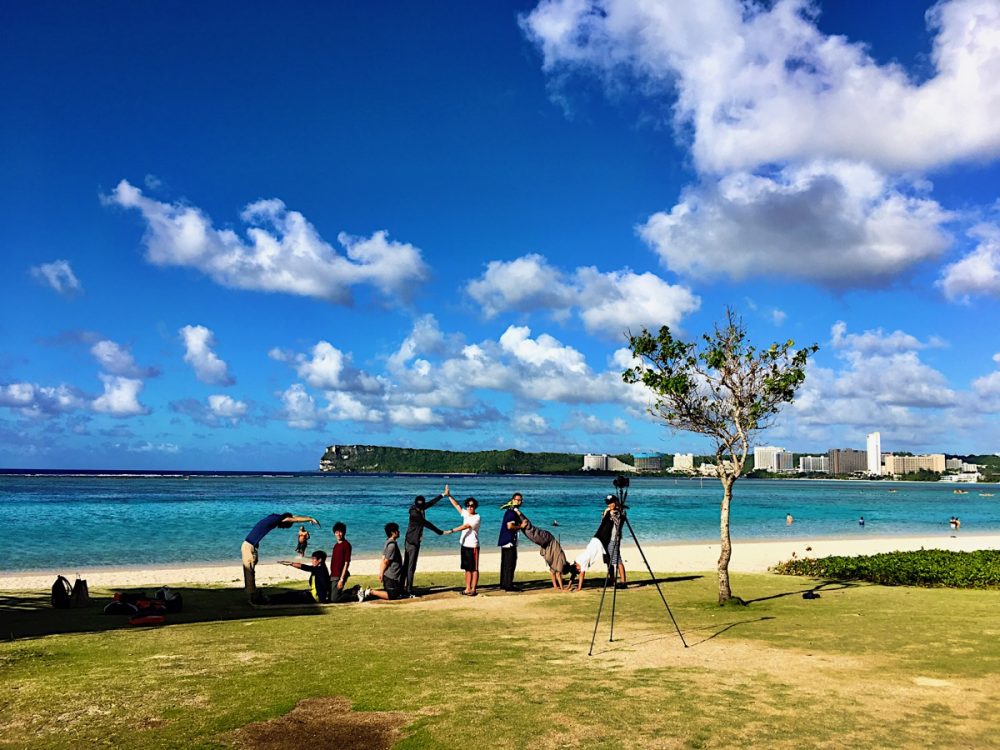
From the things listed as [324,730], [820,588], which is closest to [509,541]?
[820,588]

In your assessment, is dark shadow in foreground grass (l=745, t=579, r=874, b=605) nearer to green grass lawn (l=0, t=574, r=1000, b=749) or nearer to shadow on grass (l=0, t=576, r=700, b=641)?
green grass lawn (l=0, t=574, r=1000, b=749)

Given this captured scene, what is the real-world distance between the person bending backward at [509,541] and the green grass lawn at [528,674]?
2.19 meters

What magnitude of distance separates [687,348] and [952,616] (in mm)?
6590

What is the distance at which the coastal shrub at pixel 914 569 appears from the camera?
16547mm

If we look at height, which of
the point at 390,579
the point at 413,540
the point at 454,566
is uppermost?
the point at 413,540

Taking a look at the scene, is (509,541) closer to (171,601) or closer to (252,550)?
(252,550)

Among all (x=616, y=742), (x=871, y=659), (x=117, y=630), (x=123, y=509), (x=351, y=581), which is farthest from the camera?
(x=123, y=509)

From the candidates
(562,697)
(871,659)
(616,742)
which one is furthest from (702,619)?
(616,742)

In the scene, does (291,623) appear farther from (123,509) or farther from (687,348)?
(123,509)

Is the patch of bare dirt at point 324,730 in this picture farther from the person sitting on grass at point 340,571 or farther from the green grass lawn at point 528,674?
the person sitting on grass at point 340,571

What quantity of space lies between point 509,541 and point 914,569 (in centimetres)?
1008

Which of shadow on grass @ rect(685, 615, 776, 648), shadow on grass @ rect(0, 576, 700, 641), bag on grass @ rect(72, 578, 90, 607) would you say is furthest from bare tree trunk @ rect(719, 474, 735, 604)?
bag on grass @ rect(72, 578, 90, 607)

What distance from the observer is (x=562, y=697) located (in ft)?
24.7

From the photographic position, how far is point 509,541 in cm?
1644
